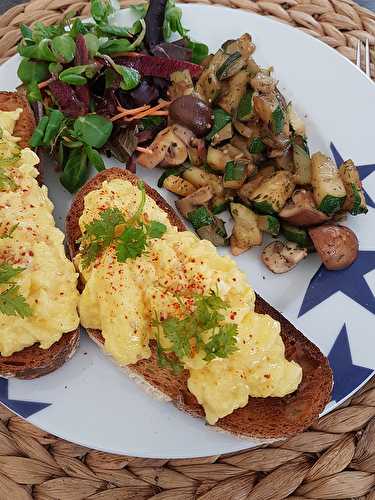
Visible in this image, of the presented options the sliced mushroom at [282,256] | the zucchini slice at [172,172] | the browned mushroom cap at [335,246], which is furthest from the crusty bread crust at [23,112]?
the browned mushroom cap at [335,246]

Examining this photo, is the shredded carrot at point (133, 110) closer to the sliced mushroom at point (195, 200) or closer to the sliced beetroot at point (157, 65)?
the sliced beetroot at point (157, 65)

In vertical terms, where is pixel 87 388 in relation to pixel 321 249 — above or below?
below

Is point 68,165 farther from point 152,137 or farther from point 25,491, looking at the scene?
point 25,491

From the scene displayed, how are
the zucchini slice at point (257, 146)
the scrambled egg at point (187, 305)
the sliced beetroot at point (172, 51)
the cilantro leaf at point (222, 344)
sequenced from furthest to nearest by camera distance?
the sliced beetroot at point (172, 51) < the zucchini slice at point (257, 146) < the scrambled egg at point (187, 305) < the cilantro leaf at point (222, 344)

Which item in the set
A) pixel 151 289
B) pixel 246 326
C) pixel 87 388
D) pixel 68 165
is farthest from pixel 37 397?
pixel 68 165

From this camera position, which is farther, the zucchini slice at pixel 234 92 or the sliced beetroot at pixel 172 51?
the sliced beetroot at pixel 172 51
